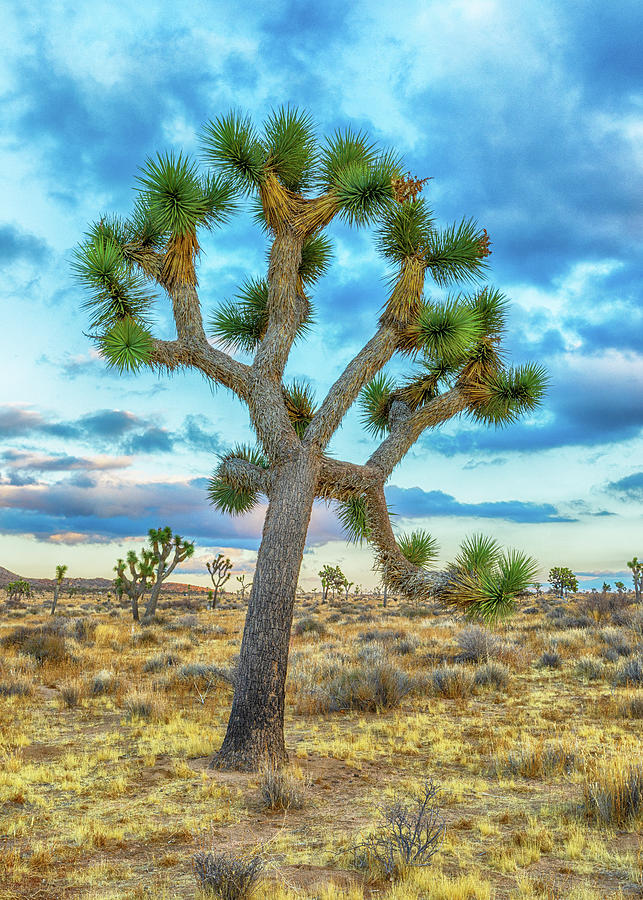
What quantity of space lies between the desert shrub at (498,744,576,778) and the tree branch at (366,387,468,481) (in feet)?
14.1

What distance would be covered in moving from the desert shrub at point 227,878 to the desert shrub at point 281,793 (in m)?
1.99

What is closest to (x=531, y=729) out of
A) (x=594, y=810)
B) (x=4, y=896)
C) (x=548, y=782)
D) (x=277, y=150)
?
(x=548, y=782)

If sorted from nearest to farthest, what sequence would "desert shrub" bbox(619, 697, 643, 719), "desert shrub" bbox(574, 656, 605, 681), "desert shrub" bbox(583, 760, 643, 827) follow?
"desert shrub" bbox(583, 760, 643, 827) < "desert shrub" bbox(619, 697, 643, 719) < "desert shrub" bbox(574, 656, 605, 681)

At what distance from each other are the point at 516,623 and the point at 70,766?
1885 centimetres

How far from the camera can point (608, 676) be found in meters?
13.2

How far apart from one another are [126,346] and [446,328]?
4623 mm

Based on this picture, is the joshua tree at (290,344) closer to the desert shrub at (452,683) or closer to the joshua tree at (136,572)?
the desert shrub at (452,683)

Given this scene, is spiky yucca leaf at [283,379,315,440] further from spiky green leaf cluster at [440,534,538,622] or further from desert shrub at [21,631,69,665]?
desert shrub at [21,631,69,665]

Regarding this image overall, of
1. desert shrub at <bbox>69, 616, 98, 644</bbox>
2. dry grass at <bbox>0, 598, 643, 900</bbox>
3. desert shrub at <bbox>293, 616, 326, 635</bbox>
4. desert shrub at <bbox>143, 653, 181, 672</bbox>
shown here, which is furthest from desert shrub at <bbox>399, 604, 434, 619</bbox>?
desert shrub at <bbox>143, 653, 181, 672</bbox>

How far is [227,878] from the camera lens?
14.4ft

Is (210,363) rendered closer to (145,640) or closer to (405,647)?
(405,647)

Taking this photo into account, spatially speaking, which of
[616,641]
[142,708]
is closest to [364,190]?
[142,708]

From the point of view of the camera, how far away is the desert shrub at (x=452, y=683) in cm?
1234

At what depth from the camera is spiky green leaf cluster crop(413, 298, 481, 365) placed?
922 centimetres
